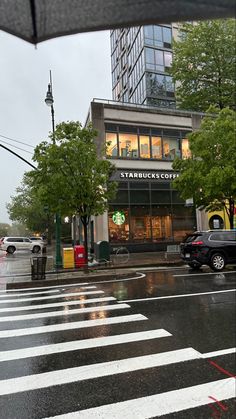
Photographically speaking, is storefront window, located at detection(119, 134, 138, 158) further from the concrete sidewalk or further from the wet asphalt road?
the wet asphalt road

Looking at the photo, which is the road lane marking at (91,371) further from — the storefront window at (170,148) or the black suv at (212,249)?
the storefront window at (170,148)

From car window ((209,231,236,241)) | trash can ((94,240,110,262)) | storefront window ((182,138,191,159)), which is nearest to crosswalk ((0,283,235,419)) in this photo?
car window ((209,231,236,241))

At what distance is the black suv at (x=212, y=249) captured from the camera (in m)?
15.1

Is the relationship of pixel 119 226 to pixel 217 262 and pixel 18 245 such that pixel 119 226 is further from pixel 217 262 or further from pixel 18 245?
pixel 18 245

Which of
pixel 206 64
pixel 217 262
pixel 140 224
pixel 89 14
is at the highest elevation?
pixel 206 64

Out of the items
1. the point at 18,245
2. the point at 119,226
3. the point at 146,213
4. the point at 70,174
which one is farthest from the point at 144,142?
the point at 18,245

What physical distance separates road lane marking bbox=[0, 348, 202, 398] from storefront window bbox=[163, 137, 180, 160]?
23.5m

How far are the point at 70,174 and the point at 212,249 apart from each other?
28.1 feet

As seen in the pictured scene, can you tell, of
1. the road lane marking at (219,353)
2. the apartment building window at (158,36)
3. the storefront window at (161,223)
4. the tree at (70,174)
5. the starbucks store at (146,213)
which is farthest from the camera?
the apartment building window at (158,36)

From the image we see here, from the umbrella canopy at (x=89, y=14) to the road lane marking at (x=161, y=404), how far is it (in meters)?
3.78

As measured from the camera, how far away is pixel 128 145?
86.0 ft

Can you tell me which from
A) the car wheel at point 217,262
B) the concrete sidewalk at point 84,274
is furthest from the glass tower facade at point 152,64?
the car wheel at point 217,262

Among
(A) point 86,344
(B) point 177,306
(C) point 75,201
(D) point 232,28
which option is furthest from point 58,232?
(D) point 232,28

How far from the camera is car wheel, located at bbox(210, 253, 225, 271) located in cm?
1517
